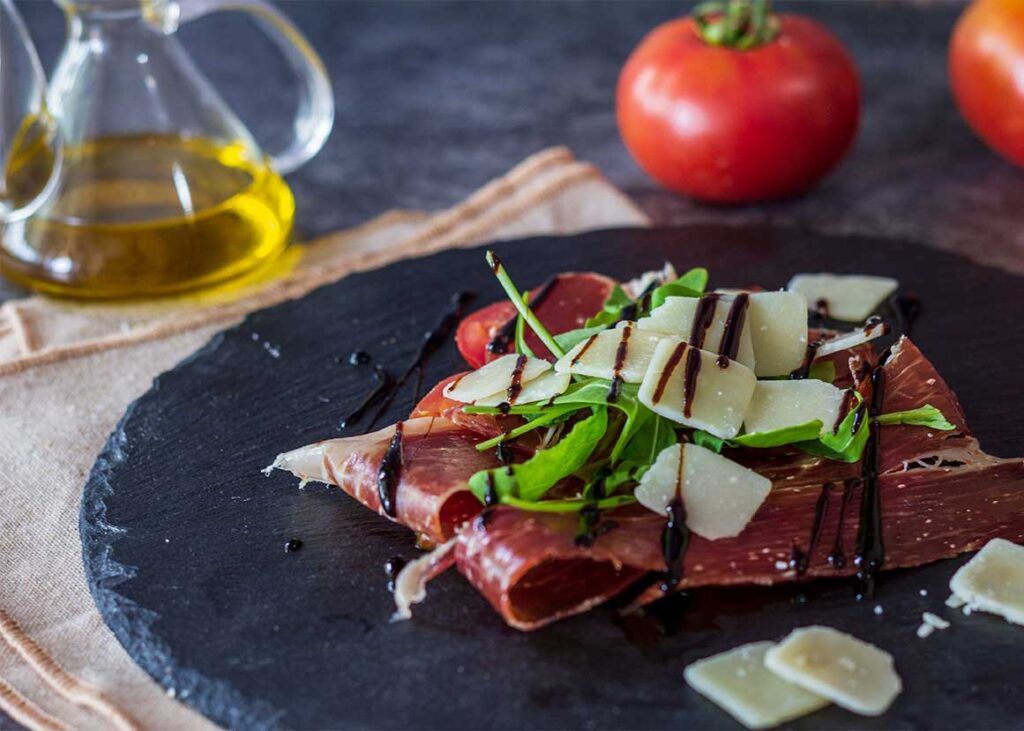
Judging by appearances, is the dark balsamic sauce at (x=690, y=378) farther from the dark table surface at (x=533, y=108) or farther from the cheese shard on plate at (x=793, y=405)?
the dark table surface at (x=533, y=108)

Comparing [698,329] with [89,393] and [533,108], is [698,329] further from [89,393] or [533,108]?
[533,108]

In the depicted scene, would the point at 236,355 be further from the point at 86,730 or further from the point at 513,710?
the point at 513,710

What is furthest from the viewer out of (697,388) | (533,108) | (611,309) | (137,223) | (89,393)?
(533,108)

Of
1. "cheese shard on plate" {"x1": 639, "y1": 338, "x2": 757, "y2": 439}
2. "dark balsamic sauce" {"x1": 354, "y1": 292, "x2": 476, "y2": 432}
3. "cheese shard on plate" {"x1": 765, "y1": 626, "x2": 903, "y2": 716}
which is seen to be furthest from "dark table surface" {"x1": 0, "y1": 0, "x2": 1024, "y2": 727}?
"cheese shard on plate" {"x1": 765, "y1": 626, "x2": 903, "y2": 716}

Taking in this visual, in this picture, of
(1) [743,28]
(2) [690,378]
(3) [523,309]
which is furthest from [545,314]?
(1) [743,28]

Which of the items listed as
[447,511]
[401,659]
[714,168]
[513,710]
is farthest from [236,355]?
[714,168]
